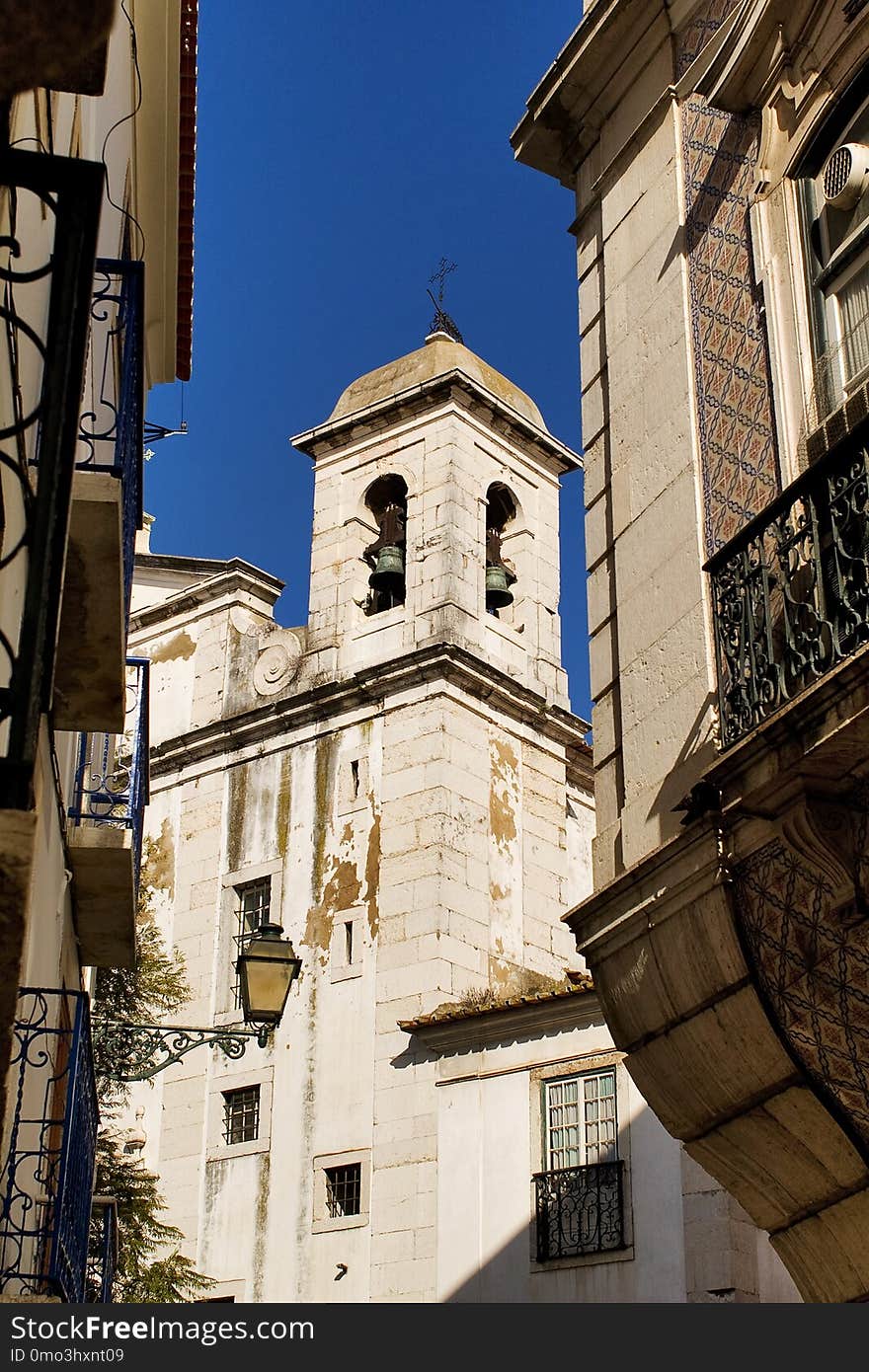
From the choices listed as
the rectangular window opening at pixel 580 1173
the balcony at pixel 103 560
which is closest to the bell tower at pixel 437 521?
the rectangular window opening at pixel 580 1173

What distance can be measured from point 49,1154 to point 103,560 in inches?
91.3

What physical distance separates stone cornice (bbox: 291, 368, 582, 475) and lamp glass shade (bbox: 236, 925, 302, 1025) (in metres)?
15.1

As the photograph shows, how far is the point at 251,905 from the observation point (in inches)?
886

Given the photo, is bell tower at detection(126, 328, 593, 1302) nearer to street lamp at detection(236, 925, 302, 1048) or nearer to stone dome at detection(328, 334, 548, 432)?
stone dome at detection(328, 334, 548, 432)

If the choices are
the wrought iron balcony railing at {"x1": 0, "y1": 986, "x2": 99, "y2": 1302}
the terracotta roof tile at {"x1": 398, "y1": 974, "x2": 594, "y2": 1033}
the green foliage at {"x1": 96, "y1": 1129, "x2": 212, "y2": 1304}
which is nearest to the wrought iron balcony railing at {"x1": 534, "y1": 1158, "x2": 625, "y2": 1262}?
the terracotta roof tile at {"x1": 398, "y1": 974, "x2": 594, "y2": 1033}

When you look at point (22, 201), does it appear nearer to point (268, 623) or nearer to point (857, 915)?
point (857, 915)

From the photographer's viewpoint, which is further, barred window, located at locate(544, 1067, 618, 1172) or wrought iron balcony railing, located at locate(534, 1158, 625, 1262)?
barred window, located at locate(544, 1067, 618, 1172)

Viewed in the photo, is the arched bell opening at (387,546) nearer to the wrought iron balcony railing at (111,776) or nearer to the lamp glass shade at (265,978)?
the wrought iron balcony railing at (111,776)

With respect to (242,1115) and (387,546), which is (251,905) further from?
(387,546)

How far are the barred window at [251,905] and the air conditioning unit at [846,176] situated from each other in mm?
15895

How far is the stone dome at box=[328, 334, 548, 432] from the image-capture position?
24875 millimetres

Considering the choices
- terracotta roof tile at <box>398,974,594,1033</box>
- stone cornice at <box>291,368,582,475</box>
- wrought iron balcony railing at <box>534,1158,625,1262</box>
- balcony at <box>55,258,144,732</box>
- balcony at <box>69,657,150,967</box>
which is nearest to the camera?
balcony at <box>55,258,144,732</box>

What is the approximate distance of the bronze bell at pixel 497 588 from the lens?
23.4m

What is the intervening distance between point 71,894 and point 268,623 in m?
15.8
